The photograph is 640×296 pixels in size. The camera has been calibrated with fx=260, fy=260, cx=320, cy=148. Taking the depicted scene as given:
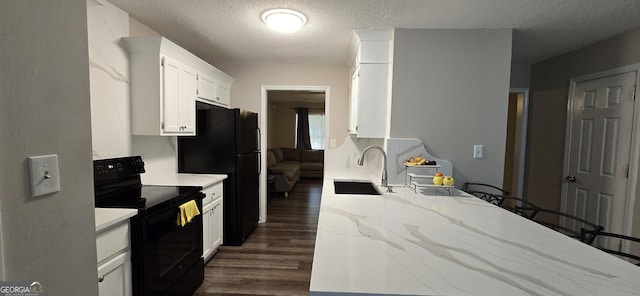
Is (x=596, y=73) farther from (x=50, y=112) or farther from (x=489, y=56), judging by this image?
(x=50, y=112)

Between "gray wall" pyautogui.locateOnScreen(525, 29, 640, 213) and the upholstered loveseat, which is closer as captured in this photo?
"gray wall" pyautogui.locateOnScreen(525, 29, 640, 213)

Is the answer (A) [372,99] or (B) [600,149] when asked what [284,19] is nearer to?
(A) [372,99]

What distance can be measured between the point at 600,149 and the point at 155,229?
3890 mm

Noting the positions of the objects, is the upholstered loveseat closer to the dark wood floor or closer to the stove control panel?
the dark wood floor

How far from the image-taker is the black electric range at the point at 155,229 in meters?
1.50

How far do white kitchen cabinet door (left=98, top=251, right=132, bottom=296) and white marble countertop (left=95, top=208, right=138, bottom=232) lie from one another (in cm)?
21

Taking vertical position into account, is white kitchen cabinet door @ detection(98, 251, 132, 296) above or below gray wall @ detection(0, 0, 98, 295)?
below

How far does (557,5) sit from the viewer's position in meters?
1.83

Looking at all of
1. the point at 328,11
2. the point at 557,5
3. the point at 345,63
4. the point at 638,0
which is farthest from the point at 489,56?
the point at 345,63

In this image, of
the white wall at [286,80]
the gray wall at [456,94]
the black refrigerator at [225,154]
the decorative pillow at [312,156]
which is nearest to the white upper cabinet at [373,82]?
the gray wall at [456,94]

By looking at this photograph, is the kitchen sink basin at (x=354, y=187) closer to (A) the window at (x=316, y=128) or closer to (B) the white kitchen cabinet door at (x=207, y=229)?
(B) the white kitchen cabinet door at (x=207, y=229)

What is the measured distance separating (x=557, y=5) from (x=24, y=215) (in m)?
2.96

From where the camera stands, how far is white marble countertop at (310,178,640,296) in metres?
0.76

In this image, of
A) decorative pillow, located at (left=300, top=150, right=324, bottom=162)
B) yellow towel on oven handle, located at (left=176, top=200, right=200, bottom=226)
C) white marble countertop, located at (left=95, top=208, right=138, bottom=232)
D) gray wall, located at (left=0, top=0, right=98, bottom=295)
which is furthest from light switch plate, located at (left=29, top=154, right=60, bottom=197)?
decorative pillow, located at (left=300, top=150, right=324, bottom=162)
